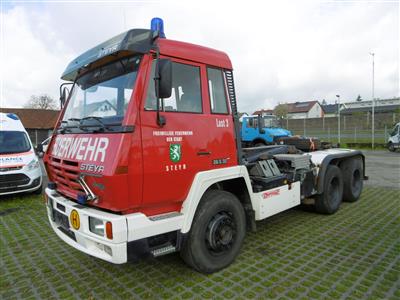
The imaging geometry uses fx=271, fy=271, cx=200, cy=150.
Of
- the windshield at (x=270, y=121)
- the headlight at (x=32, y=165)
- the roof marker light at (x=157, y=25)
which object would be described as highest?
the roof marker light at (x=157, y=25)

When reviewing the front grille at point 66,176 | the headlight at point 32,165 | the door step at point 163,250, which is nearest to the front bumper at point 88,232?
the front grille at point 66,176

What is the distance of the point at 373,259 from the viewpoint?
3.72m

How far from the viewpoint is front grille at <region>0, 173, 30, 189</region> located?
6.86 meters

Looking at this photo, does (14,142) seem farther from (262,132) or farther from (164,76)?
(262,132)

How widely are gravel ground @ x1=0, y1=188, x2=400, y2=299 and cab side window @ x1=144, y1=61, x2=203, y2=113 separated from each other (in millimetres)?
2075

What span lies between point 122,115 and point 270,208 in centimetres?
260

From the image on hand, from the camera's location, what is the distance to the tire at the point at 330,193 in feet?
18.1

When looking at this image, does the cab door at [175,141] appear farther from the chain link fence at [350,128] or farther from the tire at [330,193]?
the chain link fence at [350,128]

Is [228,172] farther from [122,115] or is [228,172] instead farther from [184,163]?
[122,115]

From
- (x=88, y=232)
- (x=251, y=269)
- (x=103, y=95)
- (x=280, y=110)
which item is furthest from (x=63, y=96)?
(x=280, y=110)

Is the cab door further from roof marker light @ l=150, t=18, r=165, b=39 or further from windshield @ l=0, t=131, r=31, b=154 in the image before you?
windshield @ l=0, t=131, r=31, b=154

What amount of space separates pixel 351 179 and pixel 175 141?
5.31 meters

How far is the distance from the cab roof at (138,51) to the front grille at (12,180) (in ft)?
15.1

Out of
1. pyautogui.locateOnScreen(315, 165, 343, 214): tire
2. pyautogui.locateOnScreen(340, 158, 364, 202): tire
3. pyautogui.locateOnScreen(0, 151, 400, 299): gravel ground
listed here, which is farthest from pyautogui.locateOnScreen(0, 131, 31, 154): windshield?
pyautogui.locateOnScreen(340, 158, 364, 202): tire
